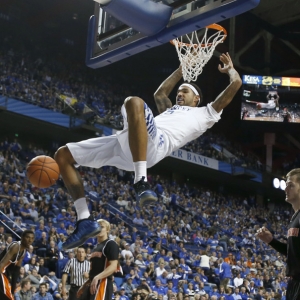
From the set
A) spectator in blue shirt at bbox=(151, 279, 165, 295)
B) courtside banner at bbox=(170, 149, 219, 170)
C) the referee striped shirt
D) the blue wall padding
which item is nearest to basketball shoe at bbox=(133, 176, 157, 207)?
the blue wall padding

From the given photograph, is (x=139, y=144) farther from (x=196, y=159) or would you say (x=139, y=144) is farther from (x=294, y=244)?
(x=196, y=159)

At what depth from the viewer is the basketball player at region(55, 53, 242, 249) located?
4.51 meters

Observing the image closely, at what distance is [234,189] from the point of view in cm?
2669

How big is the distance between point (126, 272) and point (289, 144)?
19026 mm

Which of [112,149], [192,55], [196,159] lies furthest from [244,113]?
[112,149]

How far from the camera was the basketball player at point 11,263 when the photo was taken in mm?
6559

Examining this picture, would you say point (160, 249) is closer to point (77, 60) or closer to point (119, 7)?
point (119, 7)

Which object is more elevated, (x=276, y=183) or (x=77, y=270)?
(x=276, y=183)

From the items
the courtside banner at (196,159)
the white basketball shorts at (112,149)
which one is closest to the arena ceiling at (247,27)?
the courtside banner at (196,159)

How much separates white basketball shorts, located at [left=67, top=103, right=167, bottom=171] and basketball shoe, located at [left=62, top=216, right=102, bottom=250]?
0.58 meters

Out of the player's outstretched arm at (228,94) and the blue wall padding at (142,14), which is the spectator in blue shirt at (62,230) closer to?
the blue wall padding at (142,14)

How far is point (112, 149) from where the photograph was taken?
4.87 m

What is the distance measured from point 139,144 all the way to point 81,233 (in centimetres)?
90

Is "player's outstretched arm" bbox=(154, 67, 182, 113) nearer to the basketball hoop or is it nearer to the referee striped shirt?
the basketball hoop
